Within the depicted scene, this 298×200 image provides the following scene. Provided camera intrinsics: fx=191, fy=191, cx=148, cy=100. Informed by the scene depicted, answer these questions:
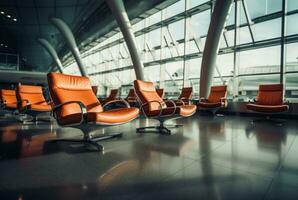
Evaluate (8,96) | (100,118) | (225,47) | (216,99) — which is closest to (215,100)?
(216,99)

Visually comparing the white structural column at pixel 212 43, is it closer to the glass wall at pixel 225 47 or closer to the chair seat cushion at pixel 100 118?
the glass wall at pixel 225 47

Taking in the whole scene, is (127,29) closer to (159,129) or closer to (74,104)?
(159,129)

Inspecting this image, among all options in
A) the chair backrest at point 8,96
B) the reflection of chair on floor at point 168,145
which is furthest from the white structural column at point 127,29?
the reflection of chair on floor at point 168,145

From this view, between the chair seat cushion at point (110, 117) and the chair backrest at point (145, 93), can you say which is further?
the chair backrest at point (145, 93)

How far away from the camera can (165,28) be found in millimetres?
8531

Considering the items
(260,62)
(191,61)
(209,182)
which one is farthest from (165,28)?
(209,182)

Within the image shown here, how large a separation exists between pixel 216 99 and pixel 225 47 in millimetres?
1931

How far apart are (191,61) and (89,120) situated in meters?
6.29

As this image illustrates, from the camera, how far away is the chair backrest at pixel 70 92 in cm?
239

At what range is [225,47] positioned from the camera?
21.8ft

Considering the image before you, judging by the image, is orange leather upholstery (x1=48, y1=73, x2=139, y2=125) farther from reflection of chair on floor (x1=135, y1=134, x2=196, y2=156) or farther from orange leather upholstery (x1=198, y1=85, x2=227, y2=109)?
orange leather upholstery (x1=198, y1=85, x2=227, y2=109)

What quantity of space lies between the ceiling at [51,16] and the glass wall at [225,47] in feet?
3.95

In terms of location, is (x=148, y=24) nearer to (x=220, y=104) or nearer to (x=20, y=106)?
(x=220, y=104)

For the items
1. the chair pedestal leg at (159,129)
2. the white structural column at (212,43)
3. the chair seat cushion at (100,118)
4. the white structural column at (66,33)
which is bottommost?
the chair pedestal leg at (159,129)
